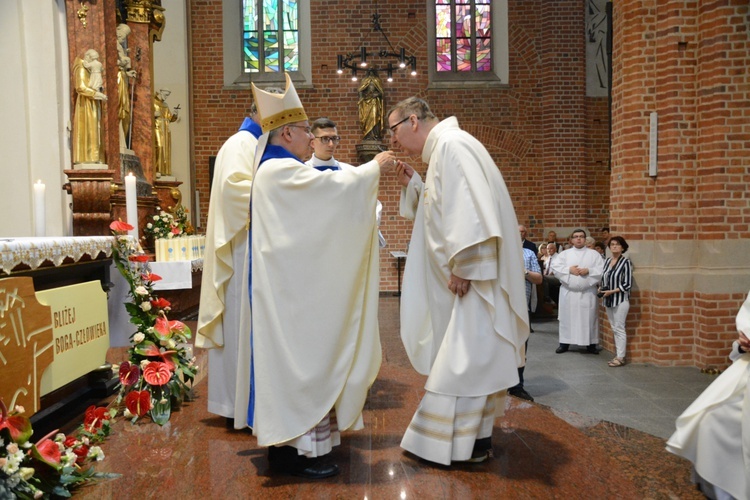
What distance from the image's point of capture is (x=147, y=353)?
4.30 m

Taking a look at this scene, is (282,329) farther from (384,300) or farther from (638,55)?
(384,300)

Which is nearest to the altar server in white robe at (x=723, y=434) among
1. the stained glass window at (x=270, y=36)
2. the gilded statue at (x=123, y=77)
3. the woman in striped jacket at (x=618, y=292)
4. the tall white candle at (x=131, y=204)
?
the tall white candle at (x=131, y=204)

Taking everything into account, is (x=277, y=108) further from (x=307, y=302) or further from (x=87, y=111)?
(x=87, y=111)

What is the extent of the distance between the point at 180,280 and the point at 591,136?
31.8 ft

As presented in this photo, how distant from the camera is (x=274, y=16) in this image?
46.3 feet

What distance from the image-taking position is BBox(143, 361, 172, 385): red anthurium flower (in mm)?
4148

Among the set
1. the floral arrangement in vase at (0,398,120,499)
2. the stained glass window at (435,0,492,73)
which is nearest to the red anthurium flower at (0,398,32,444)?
the floral arrangement in vase at (0,398,120,499)

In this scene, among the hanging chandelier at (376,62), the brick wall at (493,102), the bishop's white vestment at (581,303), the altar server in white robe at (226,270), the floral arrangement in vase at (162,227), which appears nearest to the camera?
the altar server in white robe at (226,270)

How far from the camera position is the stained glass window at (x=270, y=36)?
1405cm

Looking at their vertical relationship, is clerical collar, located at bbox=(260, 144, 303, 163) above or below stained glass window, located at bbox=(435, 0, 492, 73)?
below

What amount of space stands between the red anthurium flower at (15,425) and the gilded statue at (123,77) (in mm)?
6497

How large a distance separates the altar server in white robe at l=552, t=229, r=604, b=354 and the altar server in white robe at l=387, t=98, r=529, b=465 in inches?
194

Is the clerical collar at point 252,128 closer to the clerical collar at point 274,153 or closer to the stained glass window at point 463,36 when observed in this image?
the clerical collar at point 274,153

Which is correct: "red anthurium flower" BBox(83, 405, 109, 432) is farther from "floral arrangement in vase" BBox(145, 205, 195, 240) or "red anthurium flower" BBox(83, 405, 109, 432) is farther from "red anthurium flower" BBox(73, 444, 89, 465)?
"floral arrangement in vase" BBox(145, 205, 195, 240)
